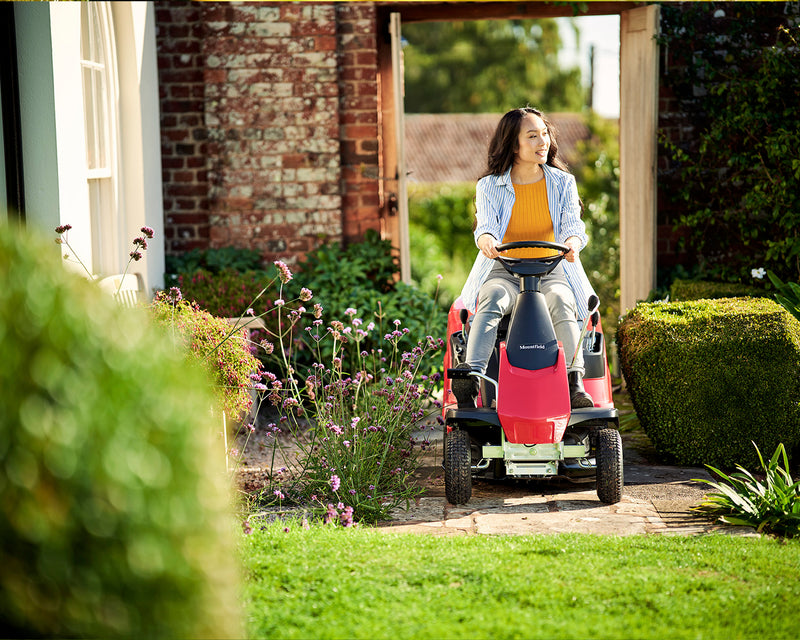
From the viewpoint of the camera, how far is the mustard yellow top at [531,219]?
4.79 metres

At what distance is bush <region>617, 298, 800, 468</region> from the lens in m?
4.73

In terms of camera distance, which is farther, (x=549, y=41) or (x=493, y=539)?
(x=549, y=41)

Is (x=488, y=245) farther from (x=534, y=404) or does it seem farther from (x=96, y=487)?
(x=96, y=487)

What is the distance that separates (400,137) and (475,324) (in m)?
2.74

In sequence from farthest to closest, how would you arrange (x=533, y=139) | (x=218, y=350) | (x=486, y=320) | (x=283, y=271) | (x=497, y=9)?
(x=497, y=9), (x=533, y=139), (x=218, y=350), (x=486, y=320), (x=283, y=271)

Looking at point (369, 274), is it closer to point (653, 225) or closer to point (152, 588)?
point (653, 225)

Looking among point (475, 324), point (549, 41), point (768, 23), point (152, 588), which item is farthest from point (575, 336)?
point (549, 41)

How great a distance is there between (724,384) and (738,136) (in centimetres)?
242

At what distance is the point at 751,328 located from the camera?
188 inches

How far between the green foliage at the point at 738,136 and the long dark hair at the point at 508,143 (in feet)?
6.13

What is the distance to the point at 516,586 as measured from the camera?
3.02m

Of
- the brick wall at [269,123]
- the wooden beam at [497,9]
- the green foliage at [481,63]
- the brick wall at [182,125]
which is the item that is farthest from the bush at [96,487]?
→ the green foliage at [481,63]

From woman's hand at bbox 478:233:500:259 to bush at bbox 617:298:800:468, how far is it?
1.07m

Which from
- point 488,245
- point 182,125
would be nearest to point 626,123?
point 488,245
